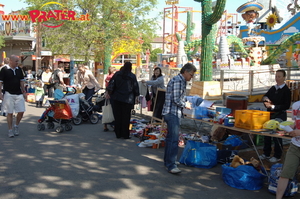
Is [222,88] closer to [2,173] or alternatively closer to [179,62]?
[2,173]

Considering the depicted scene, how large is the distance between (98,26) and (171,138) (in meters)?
12.7

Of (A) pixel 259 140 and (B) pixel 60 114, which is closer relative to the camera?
(A) pixel 259 140

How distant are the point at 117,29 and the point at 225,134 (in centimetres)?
1093

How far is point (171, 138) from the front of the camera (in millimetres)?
5562

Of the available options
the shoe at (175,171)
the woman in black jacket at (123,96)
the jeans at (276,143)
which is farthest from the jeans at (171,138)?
the woman in black jacket at (123,96)

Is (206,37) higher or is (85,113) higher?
(206,37)

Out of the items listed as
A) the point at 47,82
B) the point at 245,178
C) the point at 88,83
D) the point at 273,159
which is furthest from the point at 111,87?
the point at 47,82

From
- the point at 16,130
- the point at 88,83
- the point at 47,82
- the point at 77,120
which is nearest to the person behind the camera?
the point at 16,130

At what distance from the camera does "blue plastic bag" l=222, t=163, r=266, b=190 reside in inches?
194

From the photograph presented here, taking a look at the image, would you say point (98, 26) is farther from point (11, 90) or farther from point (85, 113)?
point (11, 90)

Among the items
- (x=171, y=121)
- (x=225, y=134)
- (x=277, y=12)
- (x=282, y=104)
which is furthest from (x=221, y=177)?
(x=277, y=12)

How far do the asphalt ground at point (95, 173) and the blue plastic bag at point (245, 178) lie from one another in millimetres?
82

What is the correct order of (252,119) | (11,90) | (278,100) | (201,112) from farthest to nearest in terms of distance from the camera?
(11,90) → (201,112) → (278,100) → (252,119)

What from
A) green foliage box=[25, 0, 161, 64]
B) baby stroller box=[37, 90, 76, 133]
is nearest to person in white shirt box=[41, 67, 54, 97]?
green foliage box=[25, 0, 161, 64]
